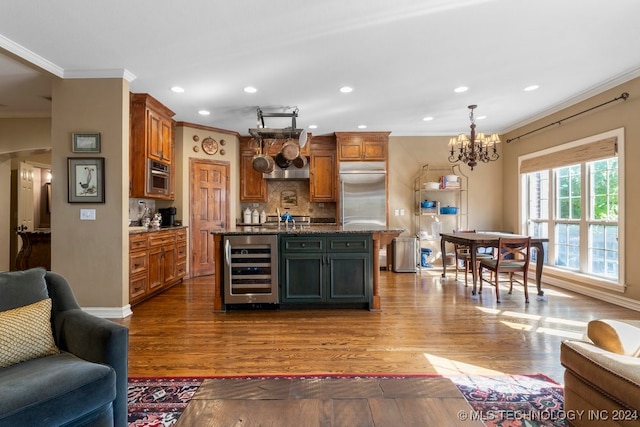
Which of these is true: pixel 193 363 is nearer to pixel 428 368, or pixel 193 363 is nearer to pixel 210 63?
pixel 428 368

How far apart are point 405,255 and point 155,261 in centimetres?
411

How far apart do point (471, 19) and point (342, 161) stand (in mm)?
3598

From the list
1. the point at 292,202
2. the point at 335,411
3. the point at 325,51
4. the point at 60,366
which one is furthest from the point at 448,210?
the point at 60,366

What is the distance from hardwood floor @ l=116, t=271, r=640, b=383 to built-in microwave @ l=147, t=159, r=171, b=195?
5.02 ft

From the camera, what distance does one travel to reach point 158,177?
4.54m

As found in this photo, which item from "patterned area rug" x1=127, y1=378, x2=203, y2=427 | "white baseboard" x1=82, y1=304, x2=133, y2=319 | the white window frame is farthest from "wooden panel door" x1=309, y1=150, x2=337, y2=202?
"patterned area rug" x1=127, y1=378, x2=203, y2=427

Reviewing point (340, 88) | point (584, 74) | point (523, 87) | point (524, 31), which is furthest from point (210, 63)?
point (584, 74)

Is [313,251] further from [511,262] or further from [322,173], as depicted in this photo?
[322,173]

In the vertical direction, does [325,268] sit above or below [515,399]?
above

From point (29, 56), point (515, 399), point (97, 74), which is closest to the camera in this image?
point (515, 399)

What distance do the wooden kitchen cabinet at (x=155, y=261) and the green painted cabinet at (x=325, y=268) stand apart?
5.84 ft

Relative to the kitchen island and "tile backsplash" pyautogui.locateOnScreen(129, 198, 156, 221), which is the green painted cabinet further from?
"tile backsplash" pyautogui.locateOnScreen(129, 198, 156, 221)

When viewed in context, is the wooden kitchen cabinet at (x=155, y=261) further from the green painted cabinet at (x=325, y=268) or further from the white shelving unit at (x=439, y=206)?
the white shelving unit at (x=439, y=206)

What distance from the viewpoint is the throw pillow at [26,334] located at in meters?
1.42
